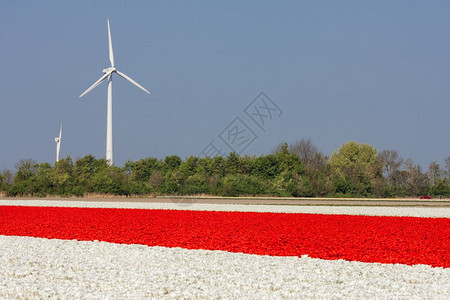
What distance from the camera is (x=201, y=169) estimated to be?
79.5m

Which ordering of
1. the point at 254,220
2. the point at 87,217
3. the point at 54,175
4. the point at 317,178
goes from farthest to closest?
the point at 317,178
the point at 54,175
the point at 87,217
the point at 254,220

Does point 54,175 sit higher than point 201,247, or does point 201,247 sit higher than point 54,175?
point 54,175

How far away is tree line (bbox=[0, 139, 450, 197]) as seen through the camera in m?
53.5

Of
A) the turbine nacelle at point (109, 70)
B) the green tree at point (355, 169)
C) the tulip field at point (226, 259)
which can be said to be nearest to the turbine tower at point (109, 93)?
the turbine nacelle at point (109, 70)

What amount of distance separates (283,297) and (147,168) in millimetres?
78608

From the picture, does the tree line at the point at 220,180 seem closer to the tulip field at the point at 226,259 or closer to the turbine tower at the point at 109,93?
the turbine tower at the point at 109,93

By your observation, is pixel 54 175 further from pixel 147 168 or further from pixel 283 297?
→ pixel 283 297

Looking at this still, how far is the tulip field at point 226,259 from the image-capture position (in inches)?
402

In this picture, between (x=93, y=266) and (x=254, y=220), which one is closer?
(x=93, y=266)

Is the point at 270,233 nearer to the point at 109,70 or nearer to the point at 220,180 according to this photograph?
the point at 220,180

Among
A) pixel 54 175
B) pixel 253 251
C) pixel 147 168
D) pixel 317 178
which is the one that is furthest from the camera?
pixel 147 168

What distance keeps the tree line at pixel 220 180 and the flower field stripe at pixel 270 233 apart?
28152 millimetres


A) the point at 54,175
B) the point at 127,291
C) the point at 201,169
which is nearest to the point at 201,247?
the point at 127,291

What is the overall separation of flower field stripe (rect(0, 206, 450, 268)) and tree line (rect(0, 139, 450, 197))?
2815cm
